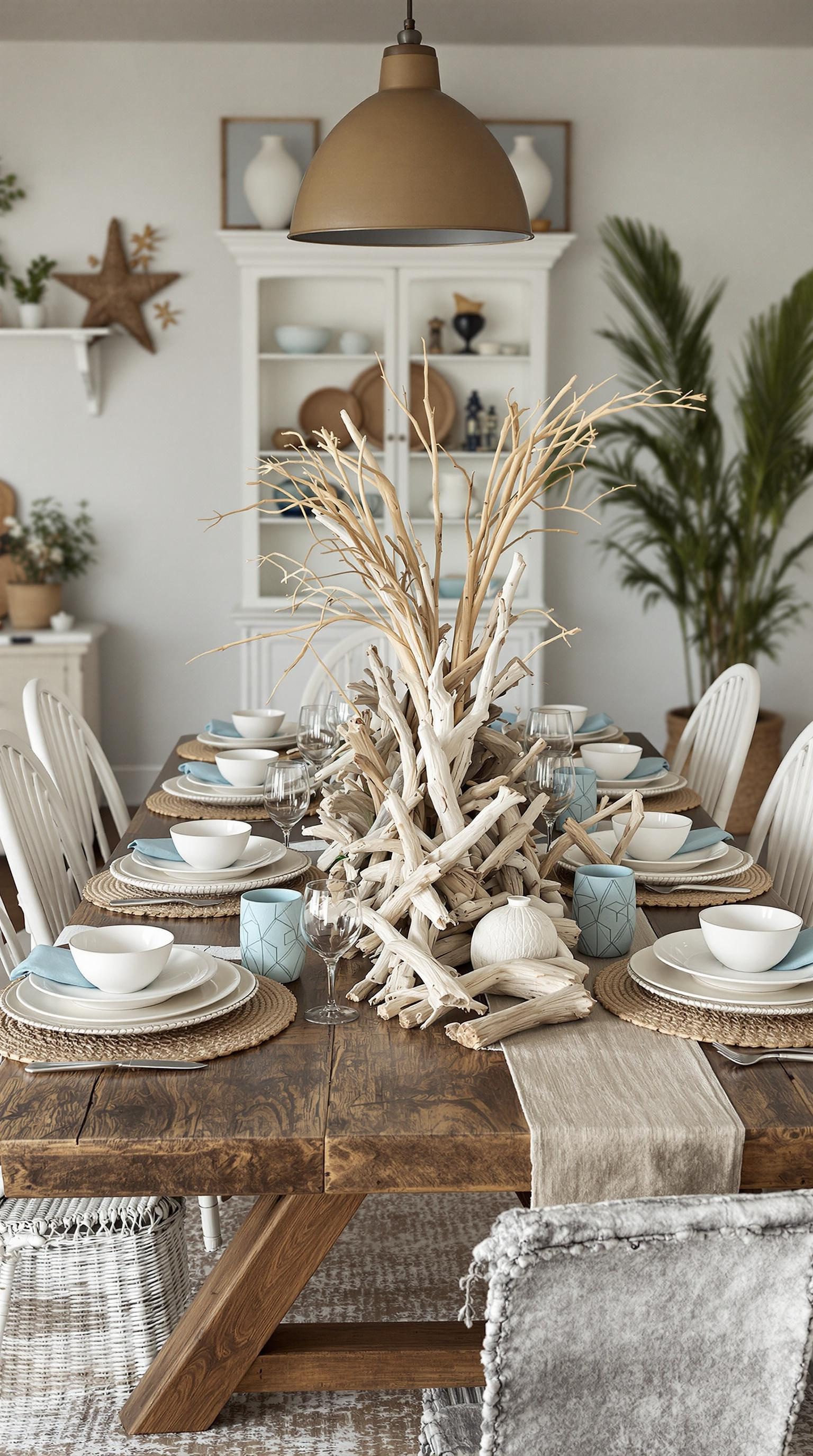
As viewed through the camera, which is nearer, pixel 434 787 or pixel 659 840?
pixel 434 787

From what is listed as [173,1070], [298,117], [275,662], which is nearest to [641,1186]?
[173,1070]

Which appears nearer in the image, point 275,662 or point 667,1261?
point 667,1261

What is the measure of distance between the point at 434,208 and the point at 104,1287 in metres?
1.50

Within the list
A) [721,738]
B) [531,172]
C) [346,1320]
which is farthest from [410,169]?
[531,172]

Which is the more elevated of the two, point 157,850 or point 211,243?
point 211,243

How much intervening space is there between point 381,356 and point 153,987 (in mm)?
3243

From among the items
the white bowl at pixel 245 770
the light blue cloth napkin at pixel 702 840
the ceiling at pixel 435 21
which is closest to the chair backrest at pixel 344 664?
the white bowl at pixel 245 770

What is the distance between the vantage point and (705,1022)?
139cm

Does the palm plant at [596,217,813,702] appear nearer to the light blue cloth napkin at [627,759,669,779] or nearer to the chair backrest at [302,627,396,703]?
the chair backrest at [302,627,396,703]

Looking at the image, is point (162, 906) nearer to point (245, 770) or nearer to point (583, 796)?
point (245, 770)

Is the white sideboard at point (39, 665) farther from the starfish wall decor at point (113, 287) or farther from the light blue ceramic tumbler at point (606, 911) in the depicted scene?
the light blue ceramic tumbler at point (606, 911)

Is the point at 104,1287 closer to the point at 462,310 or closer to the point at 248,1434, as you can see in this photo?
the point at 248,1434

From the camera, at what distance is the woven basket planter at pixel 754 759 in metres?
4.39

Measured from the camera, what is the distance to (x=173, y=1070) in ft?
4.27
